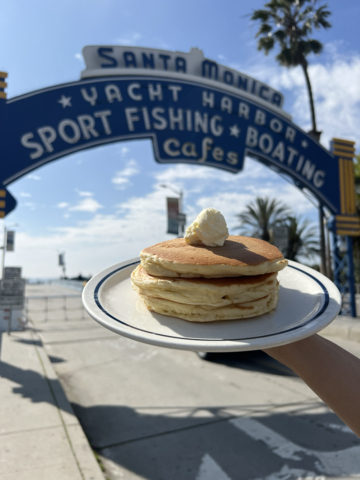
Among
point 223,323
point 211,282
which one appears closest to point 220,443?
point 223,323

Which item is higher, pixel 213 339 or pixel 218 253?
pixel 218 253

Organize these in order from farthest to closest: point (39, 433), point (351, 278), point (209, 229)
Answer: point (351, 278)
point (39, 433)
point (209, 229)

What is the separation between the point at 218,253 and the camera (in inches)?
72.5

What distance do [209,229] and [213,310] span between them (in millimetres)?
451

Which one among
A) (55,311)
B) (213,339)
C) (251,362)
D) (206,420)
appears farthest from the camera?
(55,311)

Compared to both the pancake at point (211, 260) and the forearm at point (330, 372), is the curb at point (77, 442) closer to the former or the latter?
the pancake at point (211, 260)

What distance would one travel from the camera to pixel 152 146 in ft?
29.3

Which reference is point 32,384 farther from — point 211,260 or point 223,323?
point 211,260

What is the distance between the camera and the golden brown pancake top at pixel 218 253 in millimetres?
1756

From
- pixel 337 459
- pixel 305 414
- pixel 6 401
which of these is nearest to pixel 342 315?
pixel 305 414

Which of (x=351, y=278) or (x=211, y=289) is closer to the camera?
(x=211, y=289)

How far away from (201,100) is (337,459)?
879cm

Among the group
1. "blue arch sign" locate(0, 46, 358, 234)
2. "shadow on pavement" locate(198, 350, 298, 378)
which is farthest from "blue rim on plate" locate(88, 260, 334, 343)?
"blue arch sign" locate(0, 46, 358, 234)

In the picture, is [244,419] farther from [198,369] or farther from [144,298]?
[144,298]
